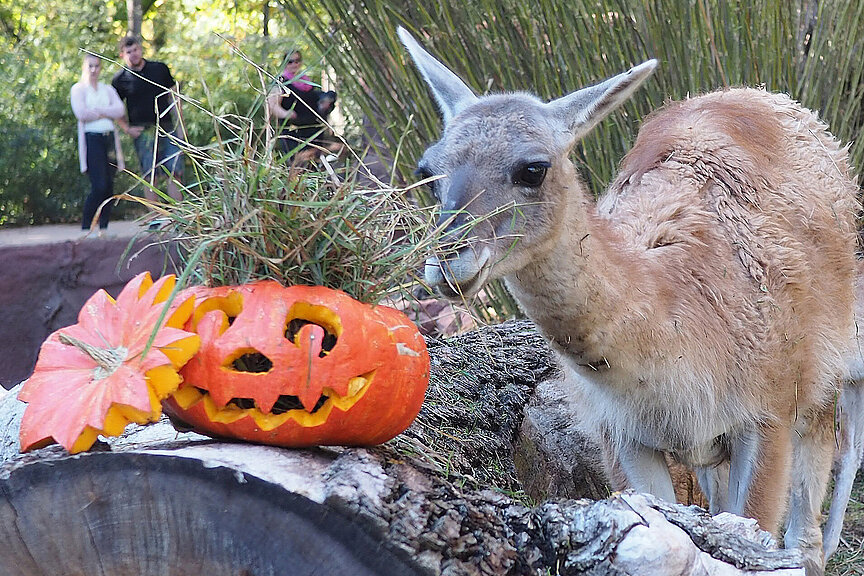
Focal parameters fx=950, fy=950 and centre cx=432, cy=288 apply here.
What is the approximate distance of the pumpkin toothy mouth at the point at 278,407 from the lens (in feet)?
6.73

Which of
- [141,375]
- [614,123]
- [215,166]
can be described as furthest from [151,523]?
[614,123]

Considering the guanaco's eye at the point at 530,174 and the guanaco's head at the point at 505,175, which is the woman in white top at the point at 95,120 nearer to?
the guanaco's head at the point at 505,175

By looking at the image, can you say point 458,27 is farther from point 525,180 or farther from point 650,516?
point 650,516

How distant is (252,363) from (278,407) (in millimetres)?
116

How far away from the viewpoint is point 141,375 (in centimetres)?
196

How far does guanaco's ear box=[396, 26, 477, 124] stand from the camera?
10.2 feet

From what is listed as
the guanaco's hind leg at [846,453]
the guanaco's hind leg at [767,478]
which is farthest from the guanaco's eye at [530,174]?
the guanaco's hind leg at [846,453]

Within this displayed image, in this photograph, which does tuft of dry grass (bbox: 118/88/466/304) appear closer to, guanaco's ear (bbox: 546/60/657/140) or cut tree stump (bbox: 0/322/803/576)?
cut tree stump (bbox: 0/322/803/576)

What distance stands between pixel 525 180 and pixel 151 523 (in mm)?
1408

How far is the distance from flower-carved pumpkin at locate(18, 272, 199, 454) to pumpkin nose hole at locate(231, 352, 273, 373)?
0.39ft

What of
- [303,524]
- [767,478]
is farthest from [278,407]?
[767,478]

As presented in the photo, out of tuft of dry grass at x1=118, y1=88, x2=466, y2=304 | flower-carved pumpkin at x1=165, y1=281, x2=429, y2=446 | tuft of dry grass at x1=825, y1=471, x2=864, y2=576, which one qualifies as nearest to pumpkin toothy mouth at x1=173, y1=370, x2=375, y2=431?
flower-carved pumpkin at x1=165, y1=281, x2=429, y2=446

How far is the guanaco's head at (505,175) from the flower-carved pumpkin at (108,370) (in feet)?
2.30

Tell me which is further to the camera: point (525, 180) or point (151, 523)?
point (525, 180)
